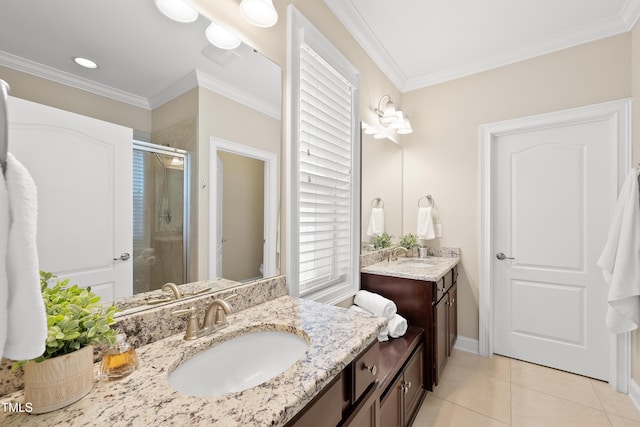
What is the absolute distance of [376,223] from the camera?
2467 mm

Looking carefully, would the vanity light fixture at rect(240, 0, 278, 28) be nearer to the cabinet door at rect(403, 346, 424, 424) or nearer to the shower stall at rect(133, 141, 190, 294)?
the shower stall at rect(133, 141, 190, 294)

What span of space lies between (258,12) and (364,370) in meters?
1.49

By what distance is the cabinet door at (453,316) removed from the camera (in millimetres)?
2398

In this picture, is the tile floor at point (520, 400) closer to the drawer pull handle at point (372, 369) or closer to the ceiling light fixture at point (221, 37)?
the drawer pull handle at point (372, 369)

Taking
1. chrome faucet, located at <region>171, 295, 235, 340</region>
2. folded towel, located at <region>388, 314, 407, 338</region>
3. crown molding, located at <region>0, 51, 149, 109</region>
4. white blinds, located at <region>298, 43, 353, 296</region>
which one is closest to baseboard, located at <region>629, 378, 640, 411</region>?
folded towel, located at <region>388, 314, 407, 338</region>

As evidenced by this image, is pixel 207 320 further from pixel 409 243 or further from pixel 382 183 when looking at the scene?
pixel 409 243

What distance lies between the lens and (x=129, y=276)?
0.92 metres

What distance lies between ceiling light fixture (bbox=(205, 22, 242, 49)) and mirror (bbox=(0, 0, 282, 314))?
0.02m

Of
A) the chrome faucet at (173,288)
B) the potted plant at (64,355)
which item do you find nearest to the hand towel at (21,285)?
the potted plant at (64,355)

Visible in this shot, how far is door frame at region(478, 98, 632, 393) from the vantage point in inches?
80.5

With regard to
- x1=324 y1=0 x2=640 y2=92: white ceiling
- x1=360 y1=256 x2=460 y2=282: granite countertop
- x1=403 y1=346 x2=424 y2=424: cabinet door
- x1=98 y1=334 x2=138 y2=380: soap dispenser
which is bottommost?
x1=403 y1=346 x2=424 y2=424: cabinet door

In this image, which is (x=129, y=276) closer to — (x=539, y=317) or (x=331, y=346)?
(x=331, y=346)

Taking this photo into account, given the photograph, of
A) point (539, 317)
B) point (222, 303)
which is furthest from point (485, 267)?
point (222, 303)

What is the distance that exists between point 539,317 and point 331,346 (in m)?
2.47
